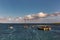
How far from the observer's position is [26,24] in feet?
150

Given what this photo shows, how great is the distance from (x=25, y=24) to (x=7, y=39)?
2494 centimetres

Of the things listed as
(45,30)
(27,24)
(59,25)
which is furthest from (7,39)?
(59,25)

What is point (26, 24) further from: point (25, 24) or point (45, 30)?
point (45, 30)

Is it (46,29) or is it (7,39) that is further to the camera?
(46,29)

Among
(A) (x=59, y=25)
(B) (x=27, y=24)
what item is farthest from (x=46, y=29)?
(A) (x=59, y=25)

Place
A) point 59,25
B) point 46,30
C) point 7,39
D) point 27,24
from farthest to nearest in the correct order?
point 59,25
point 27,24
point 46,30
point 7,39

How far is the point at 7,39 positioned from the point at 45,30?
14545mm

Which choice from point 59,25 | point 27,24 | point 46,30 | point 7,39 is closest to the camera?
point 7,39

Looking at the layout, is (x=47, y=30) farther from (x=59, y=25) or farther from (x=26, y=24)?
(x=59, y=25)

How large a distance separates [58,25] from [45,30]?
15726 millimetres

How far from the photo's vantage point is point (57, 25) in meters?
49.2

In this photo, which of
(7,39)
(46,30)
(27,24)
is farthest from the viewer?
(27,24)

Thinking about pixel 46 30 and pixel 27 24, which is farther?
pixel 27 24

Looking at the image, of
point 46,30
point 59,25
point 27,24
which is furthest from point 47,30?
point 59,25
